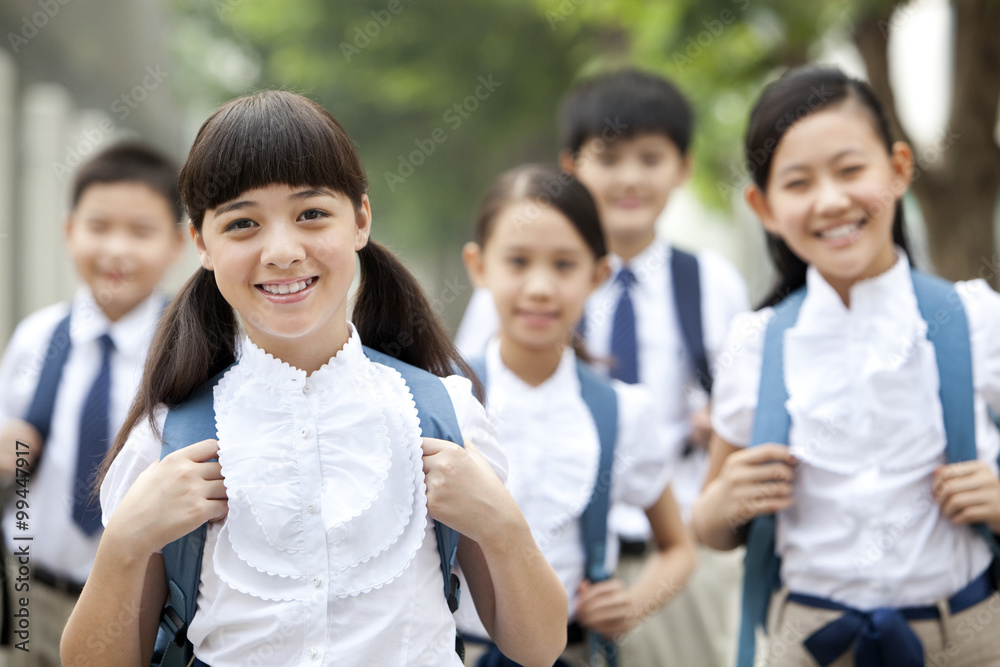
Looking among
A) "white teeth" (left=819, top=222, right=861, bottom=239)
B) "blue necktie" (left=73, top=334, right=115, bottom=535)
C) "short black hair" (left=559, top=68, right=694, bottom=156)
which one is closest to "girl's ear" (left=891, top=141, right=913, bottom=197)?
"white teeth" (left=819, top=222, right=861, bottom=239)

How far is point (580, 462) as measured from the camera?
8.80 ft

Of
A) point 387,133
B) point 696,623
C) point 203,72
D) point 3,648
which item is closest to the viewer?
point 3,648

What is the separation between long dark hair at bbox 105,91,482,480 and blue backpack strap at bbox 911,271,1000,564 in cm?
104

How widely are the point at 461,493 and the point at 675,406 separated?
1.94 meters

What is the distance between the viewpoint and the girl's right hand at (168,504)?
1723 millimetres

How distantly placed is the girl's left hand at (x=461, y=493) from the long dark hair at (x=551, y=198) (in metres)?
1.20

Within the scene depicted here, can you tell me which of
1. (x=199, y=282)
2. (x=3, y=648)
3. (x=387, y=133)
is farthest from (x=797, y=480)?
(x=387, y=133)

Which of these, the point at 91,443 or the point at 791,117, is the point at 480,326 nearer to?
the point at 91,443

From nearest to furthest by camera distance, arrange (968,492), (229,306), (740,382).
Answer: (229,306) → (968,492) → (740,382)

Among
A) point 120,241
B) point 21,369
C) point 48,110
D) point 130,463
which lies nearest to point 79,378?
point 21,369

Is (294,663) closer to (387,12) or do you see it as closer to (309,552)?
(309,552)

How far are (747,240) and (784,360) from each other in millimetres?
13011

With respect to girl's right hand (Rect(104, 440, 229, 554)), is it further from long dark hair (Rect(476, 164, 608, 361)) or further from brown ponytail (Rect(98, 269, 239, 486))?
long dark hair (Rect(476, 164, 608, 361))

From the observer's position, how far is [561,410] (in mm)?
2787
